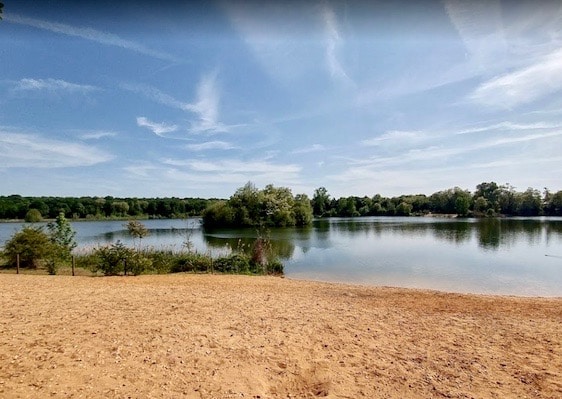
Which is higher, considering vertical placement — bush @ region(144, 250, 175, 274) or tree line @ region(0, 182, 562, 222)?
tree line @ region(0, 182, 562, 222)

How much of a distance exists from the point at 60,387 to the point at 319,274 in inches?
611

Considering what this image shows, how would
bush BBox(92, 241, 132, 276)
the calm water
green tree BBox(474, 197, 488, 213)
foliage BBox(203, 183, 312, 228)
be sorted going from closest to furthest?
bush BBox(92, 241, 132, 276), the calm water, foliage BBox(203, 183, 312, 228), green tree BBox(474, 197, 488, 213)

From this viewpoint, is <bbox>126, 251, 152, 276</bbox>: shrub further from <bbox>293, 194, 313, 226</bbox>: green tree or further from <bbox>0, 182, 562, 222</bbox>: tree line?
<bbox>293, 194, 313, 226</bbox>: green tree

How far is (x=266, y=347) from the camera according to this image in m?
6.33

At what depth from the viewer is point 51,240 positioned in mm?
19125

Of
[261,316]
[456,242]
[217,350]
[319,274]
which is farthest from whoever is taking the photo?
[456,242]

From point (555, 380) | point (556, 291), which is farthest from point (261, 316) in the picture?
point (556, 291)

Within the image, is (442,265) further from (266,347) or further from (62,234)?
(62,234)

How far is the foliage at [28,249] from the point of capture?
55.5ft

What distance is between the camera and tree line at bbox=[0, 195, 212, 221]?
83.1 meters

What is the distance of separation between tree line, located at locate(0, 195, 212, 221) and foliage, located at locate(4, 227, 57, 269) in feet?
213

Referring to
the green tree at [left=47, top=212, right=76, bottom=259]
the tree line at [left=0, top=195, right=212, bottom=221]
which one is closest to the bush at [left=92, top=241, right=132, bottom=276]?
the green tree at [left=47, top=212, right=76, bottom=259]

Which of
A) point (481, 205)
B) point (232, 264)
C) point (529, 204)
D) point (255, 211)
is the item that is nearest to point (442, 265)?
point (232, 264)

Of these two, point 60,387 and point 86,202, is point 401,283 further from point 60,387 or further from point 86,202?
point 86,202
